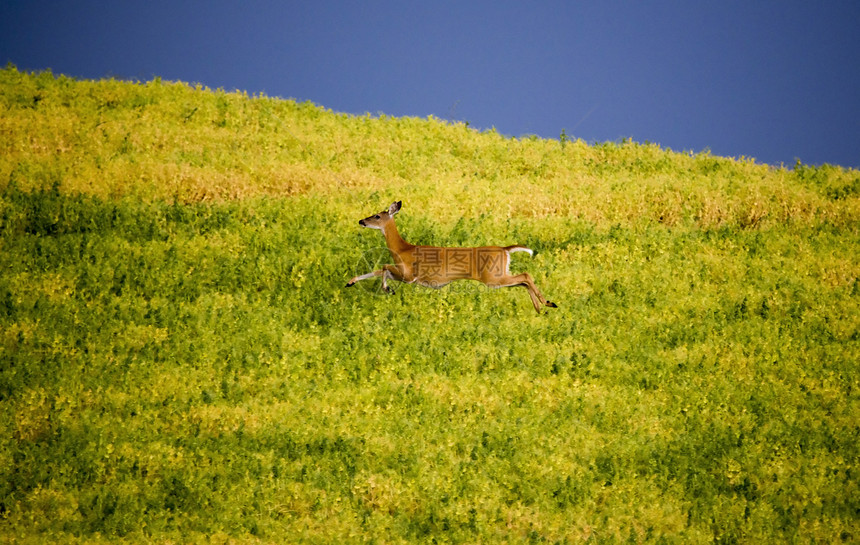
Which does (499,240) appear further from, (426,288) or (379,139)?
(379,139)

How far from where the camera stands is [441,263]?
46.6 feet

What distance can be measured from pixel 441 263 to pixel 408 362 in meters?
1.78

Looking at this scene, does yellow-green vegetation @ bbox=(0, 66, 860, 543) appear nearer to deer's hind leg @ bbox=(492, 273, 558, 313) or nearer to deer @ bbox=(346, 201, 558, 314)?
deer's hind leg @ bbox=(492, 273, 558, 313)

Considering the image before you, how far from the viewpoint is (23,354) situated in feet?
44.8

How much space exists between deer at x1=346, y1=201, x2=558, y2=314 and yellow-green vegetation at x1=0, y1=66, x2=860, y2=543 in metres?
0.90

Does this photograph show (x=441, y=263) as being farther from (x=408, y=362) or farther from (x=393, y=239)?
(x=408, y=362)

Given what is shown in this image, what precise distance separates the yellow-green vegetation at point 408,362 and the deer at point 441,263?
0.90m

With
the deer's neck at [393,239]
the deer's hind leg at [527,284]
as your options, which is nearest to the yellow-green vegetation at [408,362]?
the deer's hind leg at [527,284]

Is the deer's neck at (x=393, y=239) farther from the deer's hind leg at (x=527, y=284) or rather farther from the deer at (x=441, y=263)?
the deer's hind leg at (x=527, y=284)

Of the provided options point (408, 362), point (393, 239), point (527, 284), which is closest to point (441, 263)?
point (393, 239)

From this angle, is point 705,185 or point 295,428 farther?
point 705,185

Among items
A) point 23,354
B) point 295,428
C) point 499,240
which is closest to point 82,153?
point 23,354

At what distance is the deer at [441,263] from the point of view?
46.5ft

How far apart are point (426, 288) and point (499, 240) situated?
10.3ft
